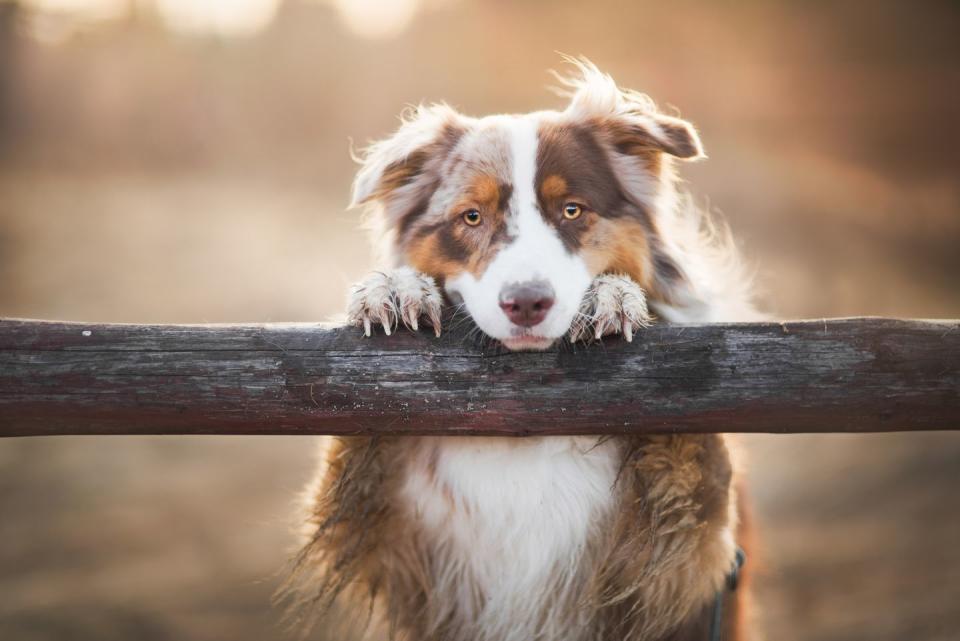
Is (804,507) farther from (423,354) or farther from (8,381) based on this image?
(8,381)

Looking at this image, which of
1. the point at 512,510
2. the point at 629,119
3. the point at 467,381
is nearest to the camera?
the point at 467,381

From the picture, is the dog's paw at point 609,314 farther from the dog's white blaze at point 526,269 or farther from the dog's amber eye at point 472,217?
the dog's amber eye at point 472,217

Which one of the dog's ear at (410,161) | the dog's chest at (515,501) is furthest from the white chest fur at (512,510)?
the dog's ear at (410,161)

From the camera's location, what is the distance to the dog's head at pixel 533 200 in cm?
255

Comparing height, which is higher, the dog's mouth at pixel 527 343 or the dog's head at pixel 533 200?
the dog's head at pixel 533 200

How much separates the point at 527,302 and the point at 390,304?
41 cm

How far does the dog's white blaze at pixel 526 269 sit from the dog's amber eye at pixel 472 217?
0.13 metres

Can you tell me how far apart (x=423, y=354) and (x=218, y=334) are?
0.59m

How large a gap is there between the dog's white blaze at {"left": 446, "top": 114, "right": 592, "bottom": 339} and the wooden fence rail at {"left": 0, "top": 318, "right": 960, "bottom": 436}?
0.37ft

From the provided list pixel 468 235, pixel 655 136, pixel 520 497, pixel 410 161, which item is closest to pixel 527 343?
pixel 468 235

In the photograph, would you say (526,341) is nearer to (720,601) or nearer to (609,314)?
(609,314)

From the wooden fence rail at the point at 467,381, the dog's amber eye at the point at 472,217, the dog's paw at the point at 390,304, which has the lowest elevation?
the wooden fence rail at the point at 467,381

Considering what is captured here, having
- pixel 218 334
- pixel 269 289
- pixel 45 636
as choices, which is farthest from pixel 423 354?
pixel 269 289

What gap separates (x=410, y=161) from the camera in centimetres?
322
